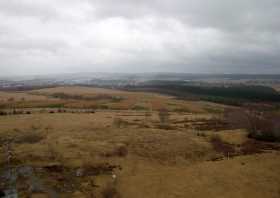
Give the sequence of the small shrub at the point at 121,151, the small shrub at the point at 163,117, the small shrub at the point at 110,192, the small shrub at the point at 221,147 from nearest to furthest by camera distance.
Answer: the small shrub at the point at 110,192 < the small shrub at the point at 121,151 < the small shrub at the point at 221,147 < the small shrub at the point at 163,117

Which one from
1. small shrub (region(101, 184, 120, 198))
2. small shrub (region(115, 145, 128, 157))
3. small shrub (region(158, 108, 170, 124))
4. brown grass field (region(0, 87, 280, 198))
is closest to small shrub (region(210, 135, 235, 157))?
brown grass field (region(0, 87, 280, 198))

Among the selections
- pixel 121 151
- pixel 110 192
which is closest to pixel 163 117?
pixel 121 151

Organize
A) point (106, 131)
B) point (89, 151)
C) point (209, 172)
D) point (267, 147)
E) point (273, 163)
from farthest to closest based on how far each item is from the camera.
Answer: point (106, 131) → point (267, 147) → point (89, 151) → point (273, 163) → point (209, 172)

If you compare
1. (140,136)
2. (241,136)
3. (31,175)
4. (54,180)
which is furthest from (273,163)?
(31,175)

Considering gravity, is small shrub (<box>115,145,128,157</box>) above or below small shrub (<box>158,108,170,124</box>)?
above

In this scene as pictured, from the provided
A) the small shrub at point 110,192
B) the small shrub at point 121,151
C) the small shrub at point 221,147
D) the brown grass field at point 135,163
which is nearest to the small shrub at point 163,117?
the brown grass field at point 135,163

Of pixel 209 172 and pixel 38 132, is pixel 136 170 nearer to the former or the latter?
pixel 209 172

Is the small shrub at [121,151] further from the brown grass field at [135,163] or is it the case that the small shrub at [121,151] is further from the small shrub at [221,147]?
the small shrub at [221,147]

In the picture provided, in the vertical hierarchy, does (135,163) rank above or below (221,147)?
above

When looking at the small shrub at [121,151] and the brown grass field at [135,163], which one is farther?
the small shrub at [121,151]

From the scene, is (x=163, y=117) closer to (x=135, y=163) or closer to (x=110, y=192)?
(x=135, y=163)

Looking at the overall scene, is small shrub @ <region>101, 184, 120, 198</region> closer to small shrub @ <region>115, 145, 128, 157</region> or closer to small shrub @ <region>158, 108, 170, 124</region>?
small shrub @ <region>115, 145, 128, 157</region>
